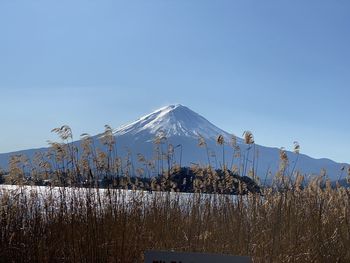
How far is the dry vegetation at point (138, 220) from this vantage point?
5.09 meters

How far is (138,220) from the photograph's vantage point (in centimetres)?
566

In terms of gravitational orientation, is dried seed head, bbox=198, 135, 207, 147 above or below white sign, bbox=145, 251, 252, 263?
above

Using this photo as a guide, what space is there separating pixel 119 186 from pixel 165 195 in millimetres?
1043

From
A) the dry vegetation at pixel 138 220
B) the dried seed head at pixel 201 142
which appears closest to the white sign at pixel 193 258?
the dry vegetation at pixel 138 220

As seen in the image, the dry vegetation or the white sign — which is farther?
the dry vegetation

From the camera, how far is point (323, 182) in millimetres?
6633

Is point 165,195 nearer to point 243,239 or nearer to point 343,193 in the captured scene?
point 243,239

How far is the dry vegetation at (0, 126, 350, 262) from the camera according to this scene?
509cm

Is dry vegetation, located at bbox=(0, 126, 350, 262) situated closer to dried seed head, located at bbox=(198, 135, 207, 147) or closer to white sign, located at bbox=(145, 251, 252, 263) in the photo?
dried seed head, located at bbox=(198, 135, 207, 147)

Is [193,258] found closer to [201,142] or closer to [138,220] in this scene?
[138,220]

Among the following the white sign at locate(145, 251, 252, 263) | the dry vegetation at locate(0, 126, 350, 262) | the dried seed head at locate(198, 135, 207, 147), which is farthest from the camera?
the dried seed head at locate(198, 135, 207, 147)

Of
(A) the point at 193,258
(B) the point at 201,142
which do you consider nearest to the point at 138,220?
(B) the point at 201,142

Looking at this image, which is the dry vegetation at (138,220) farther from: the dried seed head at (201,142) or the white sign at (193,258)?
the white sign at (193,258)

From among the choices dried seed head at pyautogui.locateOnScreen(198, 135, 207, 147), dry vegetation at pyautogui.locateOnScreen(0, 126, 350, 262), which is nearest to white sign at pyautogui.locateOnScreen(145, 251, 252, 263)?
dry vegetation at pyautogui.locateOnScreen(0, 126, 350, 262)
